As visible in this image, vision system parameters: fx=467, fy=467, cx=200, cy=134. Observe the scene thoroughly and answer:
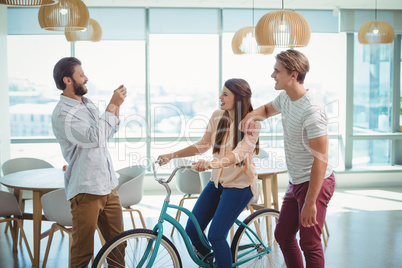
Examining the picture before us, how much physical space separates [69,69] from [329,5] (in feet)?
17.8

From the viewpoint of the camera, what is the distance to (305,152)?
8.03ft

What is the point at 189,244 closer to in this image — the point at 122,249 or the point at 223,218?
the point at 223,218

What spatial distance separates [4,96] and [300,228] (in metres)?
5.47

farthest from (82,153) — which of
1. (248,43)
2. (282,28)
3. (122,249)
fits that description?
(248,43)

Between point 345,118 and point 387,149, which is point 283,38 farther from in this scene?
point 387,149

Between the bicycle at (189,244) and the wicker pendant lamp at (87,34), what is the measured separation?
2550mm

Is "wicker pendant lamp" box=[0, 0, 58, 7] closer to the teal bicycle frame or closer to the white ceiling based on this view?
the teal bicycle frame

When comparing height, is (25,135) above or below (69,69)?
below

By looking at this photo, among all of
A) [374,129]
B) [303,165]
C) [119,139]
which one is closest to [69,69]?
[303,165]

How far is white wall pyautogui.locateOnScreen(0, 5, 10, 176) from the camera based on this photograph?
21.5 ft

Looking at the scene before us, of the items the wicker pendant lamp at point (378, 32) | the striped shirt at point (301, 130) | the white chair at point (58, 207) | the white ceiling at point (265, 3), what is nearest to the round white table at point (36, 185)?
the white chair at point (58, 207)

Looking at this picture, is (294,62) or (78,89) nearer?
(294,62)

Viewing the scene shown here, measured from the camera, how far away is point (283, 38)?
148 inches

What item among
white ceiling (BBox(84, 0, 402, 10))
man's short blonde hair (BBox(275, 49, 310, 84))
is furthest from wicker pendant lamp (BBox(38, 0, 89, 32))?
white ceiling (BBox(84, 0, 402, 10))
